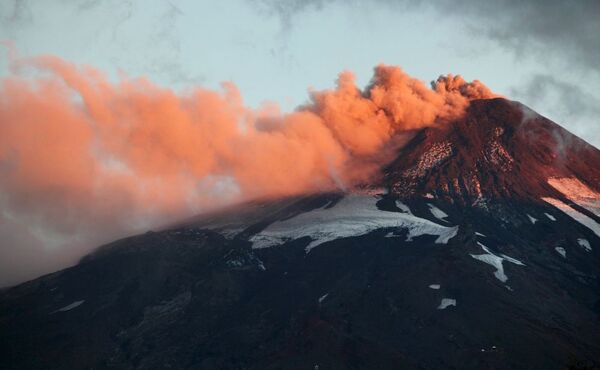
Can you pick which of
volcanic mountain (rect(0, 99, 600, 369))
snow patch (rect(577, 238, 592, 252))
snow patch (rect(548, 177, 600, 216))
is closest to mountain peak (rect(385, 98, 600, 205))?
volcanic mountain (rect(0, 99, 600, 369))

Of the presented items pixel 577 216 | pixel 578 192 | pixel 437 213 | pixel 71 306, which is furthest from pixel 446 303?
pixel 578 192

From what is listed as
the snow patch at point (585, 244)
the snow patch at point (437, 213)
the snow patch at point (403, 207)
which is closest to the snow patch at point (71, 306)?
the snow patch at point (403, 207)

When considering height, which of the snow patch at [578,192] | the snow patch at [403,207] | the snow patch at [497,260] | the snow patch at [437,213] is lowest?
the snow patch at [497,260]

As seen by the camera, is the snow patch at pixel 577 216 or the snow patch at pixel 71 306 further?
the snow patch at pixel 577 216

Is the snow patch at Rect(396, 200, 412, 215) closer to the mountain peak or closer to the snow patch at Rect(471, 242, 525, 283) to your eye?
the mountain peak

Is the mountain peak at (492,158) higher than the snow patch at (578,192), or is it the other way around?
the mountain peak at (492,158)

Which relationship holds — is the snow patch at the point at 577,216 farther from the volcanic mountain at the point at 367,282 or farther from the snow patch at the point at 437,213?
the snow patch at the point at 437,213

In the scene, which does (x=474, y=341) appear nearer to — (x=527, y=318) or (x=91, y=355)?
(x=527, y=318)

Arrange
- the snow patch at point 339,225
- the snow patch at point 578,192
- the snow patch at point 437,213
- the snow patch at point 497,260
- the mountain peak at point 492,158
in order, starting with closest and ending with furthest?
1. the snow patch at point 497,260
2. the snow patch at point 339,225
3. the snow patch at point 437,213
4. the snow patch at point 578,192
5. the mountain peak at point 492,158
